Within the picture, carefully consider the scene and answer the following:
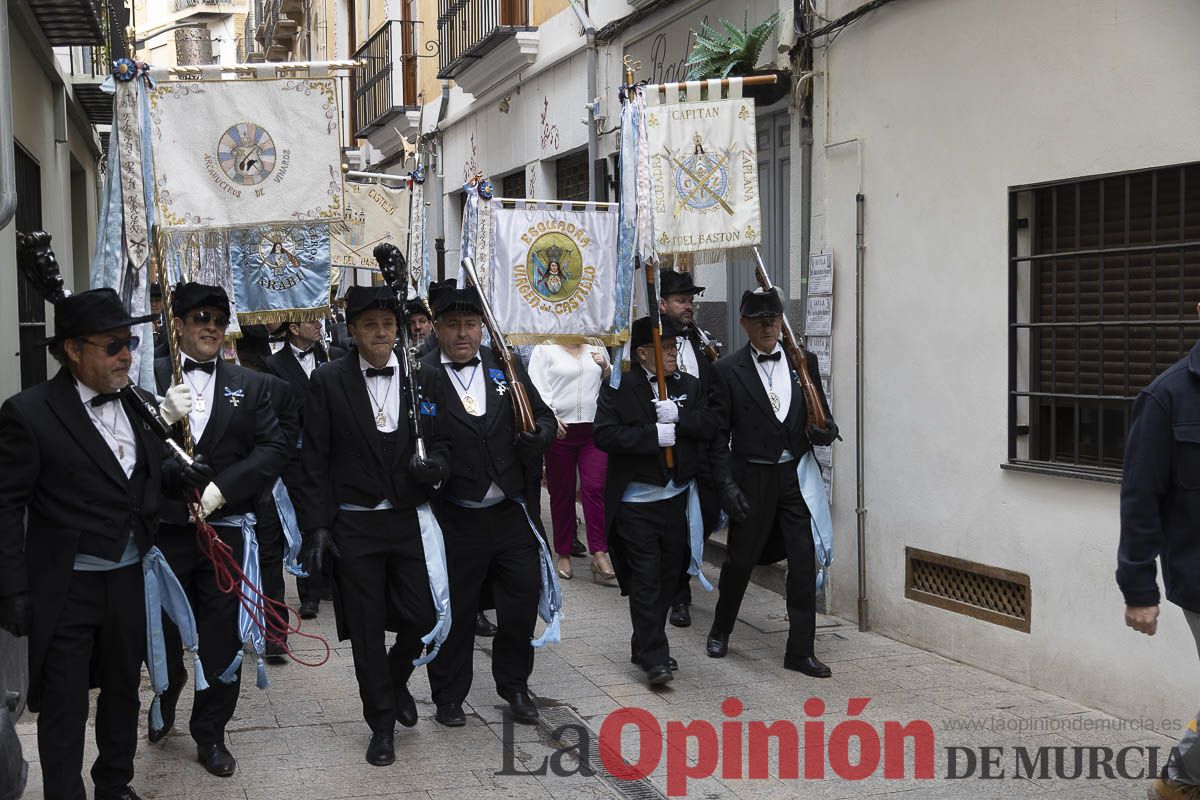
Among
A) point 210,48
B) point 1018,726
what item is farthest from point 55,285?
point 210,48

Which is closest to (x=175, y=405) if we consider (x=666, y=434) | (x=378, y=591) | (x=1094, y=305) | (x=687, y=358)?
(x=378, y=591)

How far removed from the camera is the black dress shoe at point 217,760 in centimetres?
557

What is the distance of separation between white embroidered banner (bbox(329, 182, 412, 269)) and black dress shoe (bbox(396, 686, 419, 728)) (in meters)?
5.87

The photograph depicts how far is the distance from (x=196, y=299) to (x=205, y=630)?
1441 mm

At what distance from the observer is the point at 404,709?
20.4 ft

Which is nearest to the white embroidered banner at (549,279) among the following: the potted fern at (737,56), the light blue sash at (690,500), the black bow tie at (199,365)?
the light blue sash at (690,500)

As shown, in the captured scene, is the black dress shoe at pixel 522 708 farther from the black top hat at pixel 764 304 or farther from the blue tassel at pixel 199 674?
the black top hat at pixel 764 304

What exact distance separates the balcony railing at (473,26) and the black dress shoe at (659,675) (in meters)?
8.63

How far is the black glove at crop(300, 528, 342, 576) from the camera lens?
5.73 m

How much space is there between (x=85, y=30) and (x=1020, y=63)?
6612 millimetres

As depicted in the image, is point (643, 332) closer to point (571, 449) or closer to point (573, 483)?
point (571, 449)

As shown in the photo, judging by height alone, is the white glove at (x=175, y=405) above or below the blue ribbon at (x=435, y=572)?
above

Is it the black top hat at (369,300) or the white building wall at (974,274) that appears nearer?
the black top hat at (369,300)

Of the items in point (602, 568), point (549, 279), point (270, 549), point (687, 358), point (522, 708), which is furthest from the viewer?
point (602, 568)
